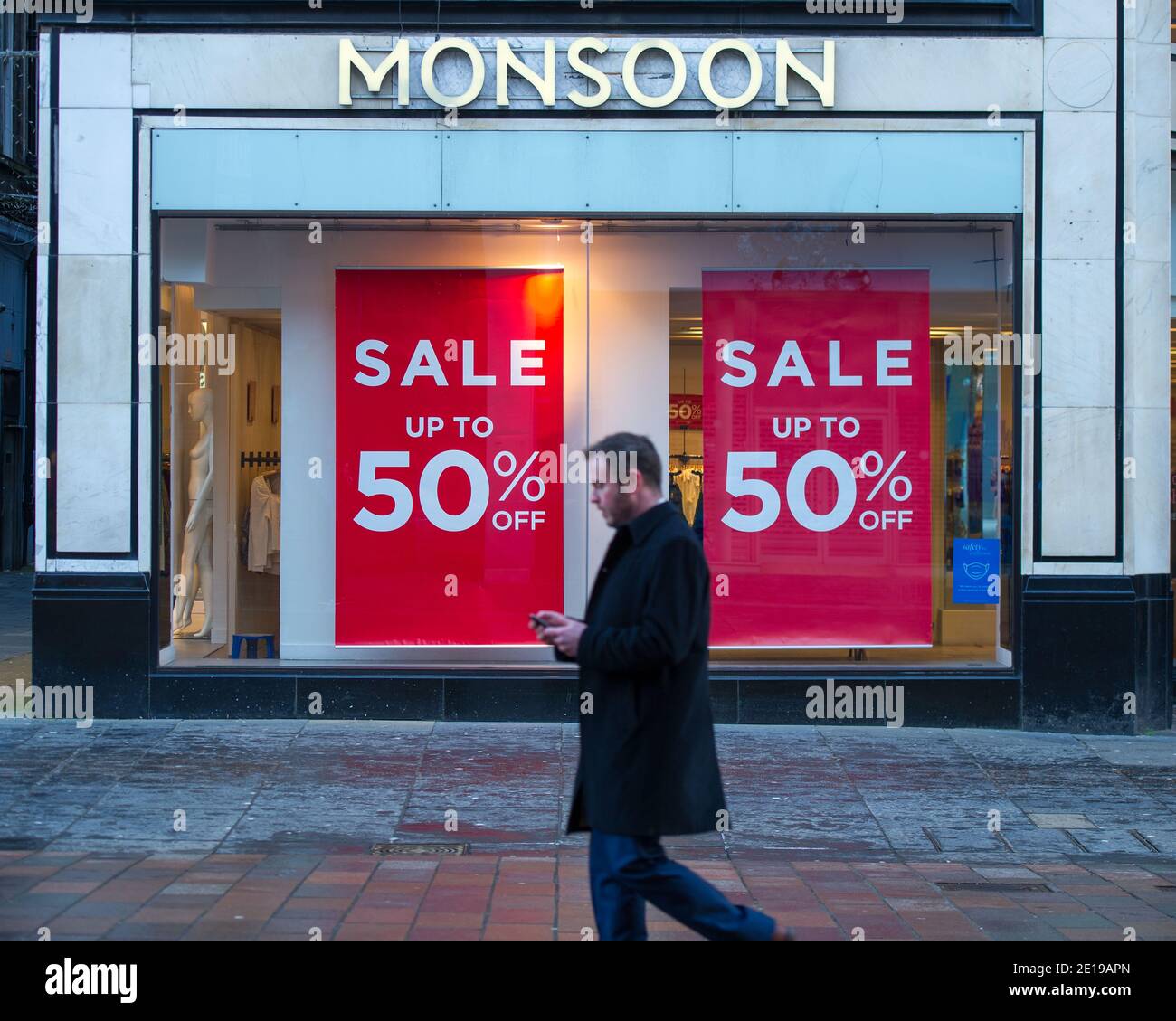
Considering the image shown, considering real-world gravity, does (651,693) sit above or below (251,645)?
above

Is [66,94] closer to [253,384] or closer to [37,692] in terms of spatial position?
[253,384]

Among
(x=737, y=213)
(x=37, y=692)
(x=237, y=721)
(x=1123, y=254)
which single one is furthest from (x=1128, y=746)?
(x=37, y=692)

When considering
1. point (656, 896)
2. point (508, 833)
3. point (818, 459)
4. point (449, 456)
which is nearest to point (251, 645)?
point (449, 456)

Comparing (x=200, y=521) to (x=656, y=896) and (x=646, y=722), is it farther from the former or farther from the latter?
(x=656, y=896)

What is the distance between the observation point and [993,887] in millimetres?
6523

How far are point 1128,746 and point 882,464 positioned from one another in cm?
254

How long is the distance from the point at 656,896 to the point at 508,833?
9.87 feet

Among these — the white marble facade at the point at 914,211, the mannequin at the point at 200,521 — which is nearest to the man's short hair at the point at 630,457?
the white marble facade at the point at 914,211

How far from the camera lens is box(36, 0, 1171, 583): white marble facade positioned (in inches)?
383

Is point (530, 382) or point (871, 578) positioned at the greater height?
point (530, 382)

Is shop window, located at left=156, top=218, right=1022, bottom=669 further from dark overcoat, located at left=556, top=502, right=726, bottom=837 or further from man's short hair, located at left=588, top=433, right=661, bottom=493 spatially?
dark overcoat, located at left=556, top=502, right=726, bottom=837
